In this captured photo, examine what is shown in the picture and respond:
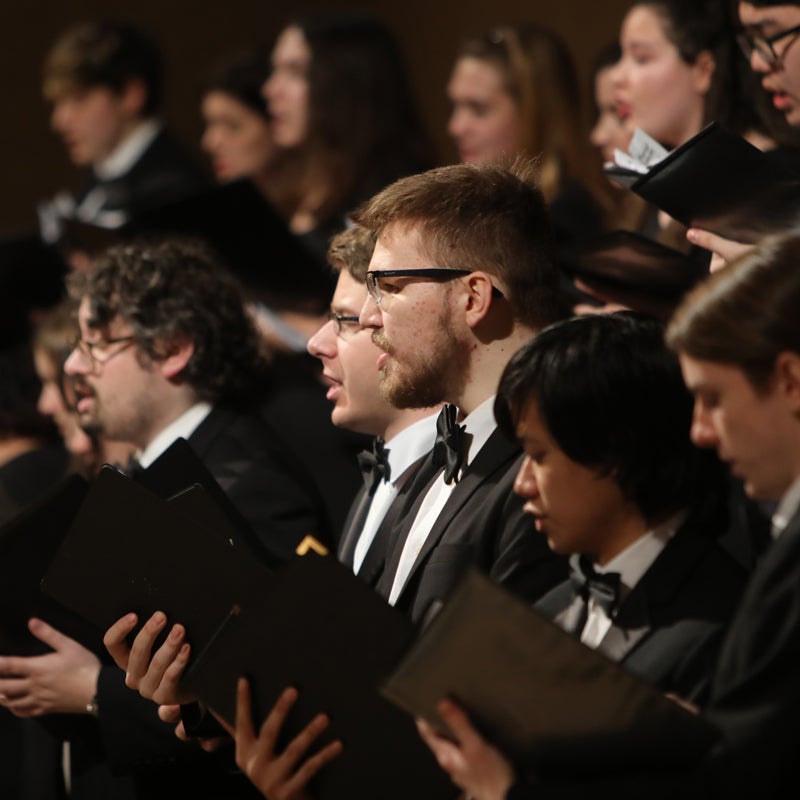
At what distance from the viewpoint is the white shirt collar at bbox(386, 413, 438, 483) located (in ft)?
10.3

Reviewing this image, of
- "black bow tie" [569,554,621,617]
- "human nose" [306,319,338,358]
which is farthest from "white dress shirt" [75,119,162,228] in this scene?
"black bow tie" [569,554,621,617]

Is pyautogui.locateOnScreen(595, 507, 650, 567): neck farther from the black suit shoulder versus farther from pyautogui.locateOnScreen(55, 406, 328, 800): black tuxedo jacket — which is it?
the black suit shoulder

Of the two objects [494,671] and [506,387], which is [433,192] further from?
[494,671]

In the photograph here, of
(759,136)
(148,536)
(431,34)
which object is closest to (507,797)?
(148,536)

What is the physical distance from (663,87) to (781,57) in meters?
0.84

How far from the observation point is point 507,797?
6.20ft

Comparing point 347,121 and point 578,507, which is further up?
point 347,121

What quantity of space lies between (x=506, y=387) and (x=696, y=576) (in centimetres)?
43

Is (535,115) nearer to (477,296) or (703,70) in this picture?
(703,70)

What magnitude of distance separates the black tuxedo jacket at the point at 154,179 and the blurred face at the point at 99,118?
169mm

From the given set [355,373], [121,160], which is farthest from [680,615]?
[121,160]

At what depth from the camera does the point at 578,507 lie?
2.25m

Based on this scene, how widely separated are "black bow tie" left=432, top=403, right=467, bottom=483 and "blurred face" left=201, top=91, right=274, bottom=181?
368 cm

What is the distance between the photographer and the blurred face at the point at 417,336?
2.78 metres
